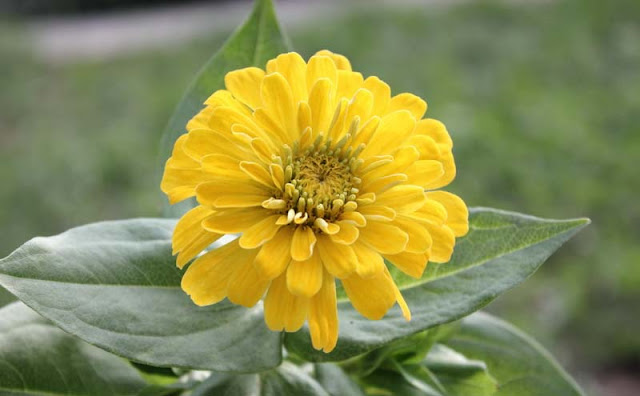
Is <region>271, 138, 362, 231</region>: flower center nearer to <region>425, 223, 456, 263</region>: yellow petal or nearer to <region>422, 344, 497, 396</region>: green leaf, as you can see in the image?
<region>425, 223, 456, 263</region>: yellow petal

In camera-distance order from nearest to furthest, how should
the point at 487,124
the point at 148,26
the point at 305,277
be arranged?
the point at 305,277 < the point at 487,124 < the point at 148,26

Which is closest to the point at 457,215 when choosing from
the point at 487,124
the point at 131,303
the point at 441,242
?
the point at 441,242

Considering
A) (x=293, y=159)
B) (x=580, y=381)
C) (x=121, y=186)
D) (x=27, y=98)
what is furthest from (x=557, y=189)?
(x=27, y=98)

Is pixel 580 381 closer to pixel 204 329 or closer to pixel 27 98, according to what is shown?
pixel 204 329

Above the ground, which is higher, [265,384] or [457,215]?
[457,215]

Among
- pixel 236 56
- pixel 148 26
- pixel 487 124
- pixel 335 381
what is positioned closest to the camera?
pixel 335 381

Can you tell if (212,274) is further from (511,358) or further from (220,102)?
(511,358)

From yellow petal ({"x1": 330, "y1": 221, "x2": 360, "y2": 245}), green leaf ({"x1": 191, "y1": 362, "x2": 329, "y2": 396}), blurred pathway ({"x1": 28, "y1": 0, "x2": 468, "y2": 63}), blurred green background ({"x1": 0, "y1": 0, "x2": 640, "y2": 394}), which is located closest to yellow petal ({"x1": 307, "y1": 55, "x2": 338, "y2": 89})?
yellow petal ({"x1": 330, "y1": 221, "x2": 360, "y2": 245})

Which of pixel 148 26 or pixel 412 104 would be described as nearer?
pixel 412 104
